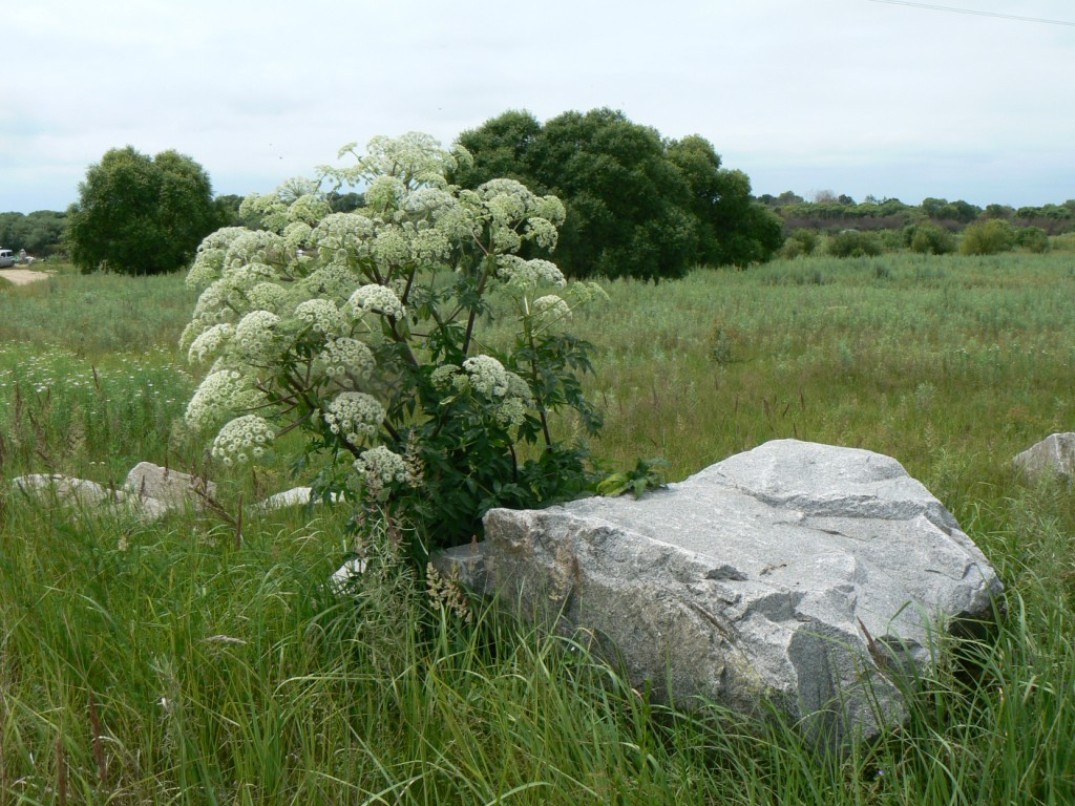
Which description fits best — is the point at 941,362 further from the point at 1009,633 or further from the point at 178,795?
the point at 178,795

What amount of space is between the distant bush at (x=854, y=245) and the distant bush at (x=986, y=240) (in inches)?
118

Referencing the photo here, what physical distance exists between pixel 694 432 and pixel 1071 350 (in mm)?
5464

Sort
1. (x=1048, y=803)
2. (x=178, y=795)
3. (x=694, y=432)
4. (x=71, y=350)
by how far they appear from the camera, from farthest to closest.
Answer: (x=71, y=350) → (x=694, y=432) → (x=178, y=795) → (x=1048, y=803)

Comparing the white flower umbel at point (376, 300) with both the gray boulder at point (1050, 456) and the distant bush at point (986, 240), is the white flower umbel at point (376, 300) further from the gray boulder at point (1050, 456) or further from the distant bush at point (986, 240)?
the distant bush at point (986, 240)

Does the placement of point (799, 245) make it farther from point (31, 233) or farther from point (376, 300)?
point (31, 233)

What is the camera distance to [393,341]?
146 inches

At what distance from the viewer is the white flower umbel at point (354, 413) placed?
10.6ft

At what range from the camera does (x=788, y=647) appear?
276cm

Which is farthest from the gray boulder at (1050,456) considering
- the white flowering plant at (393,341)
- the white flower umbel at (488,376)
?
the white flower umbel at (488,376)

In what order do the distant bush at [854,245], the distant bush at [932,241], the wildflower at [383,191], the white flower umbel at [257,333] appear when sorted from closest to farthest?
the white flower umbel at [257,333], the wildflower at [383,191], the distant bush at [854,245], the distant bush at [932,241]

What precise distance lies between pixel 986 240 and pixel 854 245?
15.0ft

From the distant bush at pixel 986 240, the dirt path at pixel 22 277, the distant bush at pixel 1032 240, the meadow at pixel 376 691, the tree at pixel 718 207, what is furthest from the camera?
the distant bush at pixel 1032 240

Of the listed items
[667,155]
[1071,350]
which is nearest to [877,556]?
[1071,350]

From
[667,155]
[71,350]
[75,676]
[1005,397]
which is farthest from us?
[667,155]
